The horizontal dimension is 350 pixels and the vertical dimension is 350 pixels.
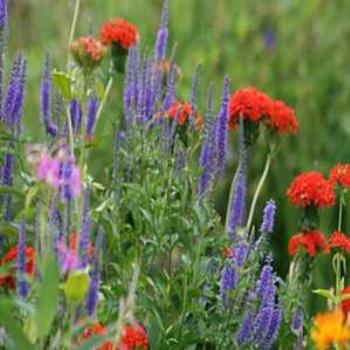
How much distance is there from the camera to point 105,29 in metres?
2.60

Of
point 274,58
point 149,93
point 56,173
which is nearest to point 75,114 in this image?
point 149,93

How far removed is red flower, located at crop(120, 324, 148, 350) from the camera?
1988 millimetres

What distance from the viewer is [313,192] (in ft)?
7.32

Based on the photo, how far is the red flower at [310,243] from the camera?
2221 mm

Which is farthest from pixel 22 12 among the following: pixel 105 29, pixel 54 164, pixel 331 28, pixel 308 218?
pixel 54 164

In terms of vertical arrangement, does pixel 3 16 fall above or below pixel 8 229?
above

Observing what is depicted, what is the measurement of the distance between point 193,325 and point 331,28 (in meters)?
3.10

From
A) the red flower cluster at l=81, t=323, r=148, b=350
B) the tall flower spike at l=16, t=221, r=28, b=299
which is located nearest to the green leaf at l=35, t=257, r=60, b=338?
the tall flower spike at l=16, t=221, r=28, b=299

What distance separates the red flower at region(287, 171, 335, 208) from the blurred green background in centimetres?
198

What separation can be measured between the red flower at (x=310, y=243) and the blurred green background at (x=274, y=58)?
78.0 inches

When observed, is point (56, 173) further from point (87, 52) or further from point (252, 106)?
point (252, 106)

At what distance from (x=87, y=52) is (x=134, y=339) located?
1.62 feet

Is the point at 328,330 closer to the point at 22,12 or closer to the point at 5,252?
the point at 5,252

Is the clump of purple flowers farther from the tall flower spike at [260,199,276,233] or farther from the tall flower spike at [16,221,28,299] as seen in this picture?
the tall flower spike at [260,199,276,233]
